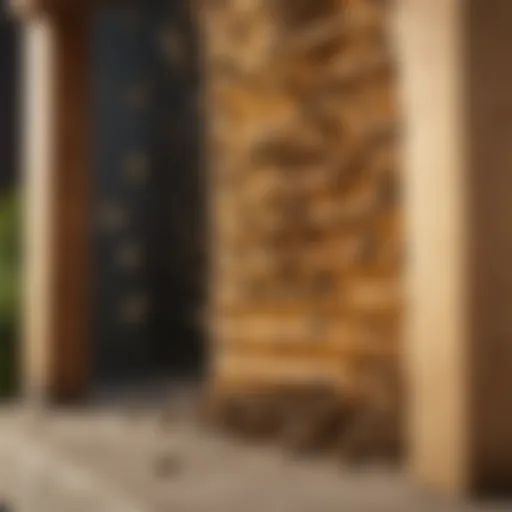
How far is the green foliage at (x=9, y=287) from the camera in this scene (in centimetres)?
451

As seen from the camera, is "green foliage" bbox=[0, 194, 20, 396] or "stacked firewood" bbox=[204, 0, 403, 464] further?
"green foliage" bbox=[0, 194, 20, 396]

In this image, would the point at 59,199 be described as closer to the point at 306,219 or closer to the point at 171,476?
the point at 306,219

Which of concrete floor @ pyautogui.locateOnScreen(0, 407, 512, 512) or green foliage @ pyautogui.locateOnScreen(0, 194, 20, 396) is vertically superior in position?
green foliage @ pyautogui.locateOnScreen(0, 194, 20, 396)

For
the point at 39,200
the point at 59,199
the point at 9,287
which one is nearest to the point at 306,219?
the point at 59,199

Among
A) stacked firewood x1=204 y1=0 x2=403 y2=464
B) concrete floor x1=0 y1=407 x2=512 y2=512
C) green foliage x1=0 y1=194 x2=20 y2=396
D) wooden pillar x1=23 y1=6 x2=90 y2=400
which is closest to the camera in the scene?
concrete floor x1=0 y1=407 x2=512 y2=512

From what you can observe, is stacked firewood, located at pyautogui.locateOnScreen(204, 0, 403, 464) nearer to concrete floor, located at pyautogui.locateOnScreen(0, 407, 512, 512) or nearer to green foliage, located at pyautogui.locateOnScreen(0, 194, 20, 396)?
concrete floor, located at pyautogui.locateOnScreen(0, 407, 512, 512)

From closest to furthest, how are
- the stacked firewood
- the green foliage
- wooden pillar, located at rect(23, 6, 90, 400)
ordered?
the stacked firewood, wooden pillar, located at rect(23, 6, 90, 400), the green foliage

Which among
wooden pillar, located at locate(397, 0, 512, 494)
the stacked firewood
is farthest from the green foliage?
wooden pillar, located at locate(397, 0, 512, 494)

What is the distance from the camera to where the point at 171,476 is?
254 centimetres

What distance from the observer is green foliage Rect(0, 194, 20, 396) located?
4.51m

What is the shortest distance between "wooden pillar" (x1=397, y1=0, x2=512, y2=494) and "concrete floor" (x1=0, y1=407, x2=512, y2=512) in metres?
0.15

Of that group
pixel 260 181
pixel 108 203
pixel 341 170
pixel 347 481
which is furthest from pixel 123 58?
pixel 347 481

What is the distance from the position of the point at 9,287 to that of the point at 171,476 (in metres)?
2.24

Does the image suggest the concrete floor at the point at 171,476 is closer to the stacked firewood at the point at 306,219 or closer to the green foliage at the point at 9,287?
the stacked firewood at the point at 306,219
